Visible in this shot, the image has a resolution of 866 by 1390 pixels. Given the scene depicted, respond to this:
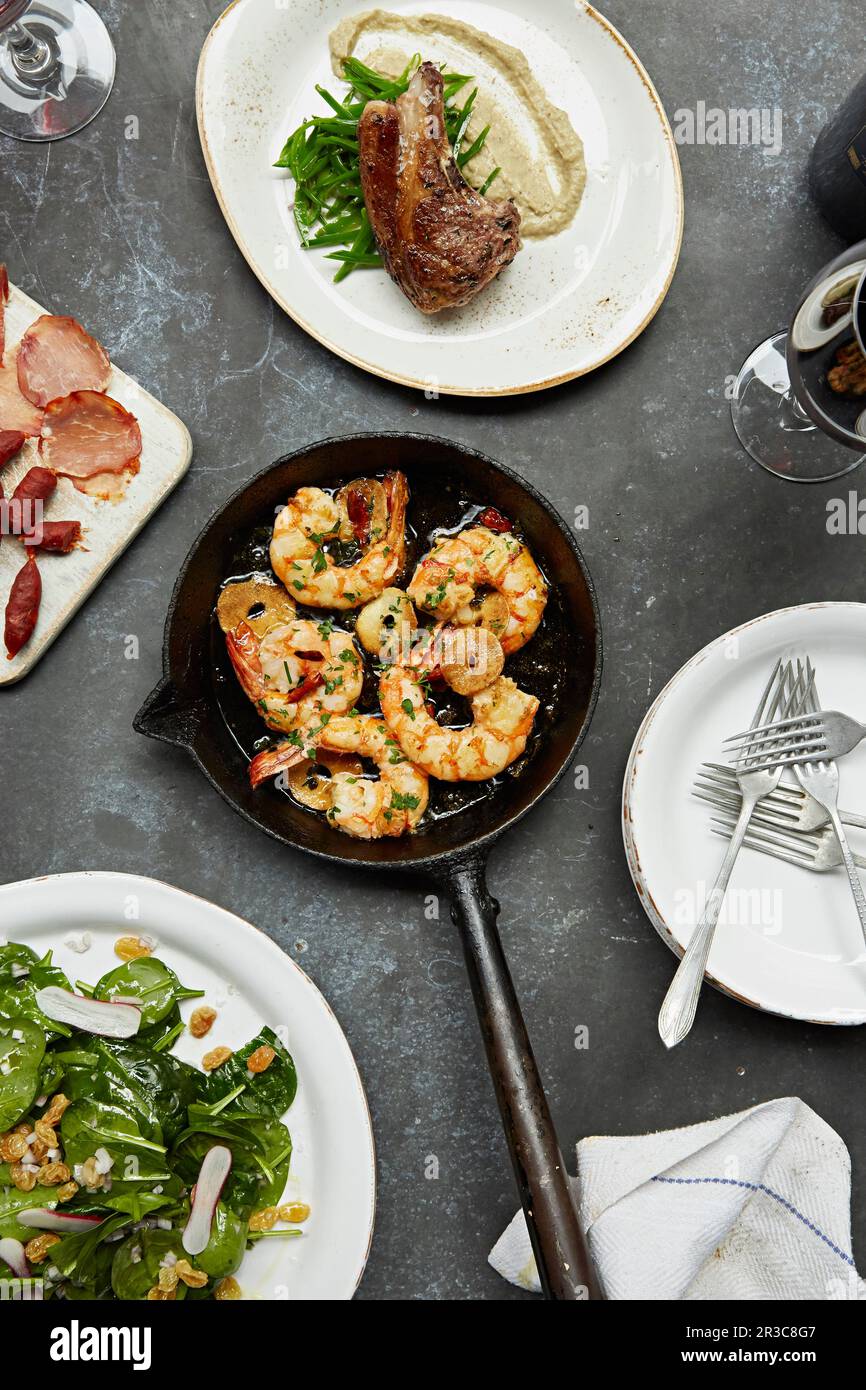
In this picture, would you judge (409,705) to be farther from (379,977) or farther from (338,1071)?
(338,1071)

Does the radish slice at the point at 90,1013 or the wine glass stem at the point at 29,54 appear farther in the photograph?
the wine glass stem at the point at 29,54

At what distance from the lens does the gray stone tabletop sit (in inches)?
74.2

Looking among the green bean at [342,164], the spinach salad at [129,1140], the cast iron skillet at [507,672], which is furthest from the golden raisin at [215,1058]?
the green bean at [342,164]

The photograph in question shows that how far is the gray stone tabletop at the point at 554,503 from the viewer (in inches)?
74.2

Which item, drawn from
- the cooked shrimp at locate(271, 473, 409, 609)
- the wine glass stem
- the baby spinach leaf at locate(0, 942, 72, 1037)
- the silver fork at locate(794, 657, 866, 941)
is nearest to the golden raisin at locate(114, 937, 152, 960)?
the baby spinach leaf at locate(0, 942, 72, 1037)

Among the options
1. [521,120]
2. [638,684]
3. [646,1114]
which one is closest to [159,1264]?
[646,1114]

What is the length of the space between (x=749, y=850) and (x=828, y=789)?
19cm

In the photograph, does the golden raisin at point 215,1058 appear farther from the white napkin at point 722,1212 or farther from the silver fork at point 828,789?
the silver fork at point 828,789

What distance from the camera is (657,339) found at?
1.97 meters

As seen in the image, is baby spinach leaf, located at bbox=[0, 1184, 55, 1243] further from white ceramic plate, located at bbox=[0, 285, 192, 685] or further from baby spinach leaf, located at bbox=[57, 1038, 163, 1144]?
white ceramic plate, located at bbox=[0, 285, 192, 685]

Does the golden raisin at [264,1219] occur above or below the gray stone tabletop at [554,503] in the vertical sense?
below

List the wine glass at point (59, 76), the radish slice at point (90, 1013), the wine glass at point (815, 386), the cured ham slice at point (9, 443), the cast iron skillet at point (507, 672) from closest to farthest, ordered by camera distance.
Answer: the wine glass at point (815, 386) → the cast iron skillet at point (507, 672) → the radish slice at point (90, 1013) → the cured ham slice at point (9, 443) → the wine glass at point (59, 76)

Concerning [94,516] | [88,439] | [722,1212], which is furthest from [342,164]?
[722,1212]

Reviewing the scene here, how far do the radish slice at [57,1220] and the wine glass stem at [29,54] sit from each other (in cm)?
215
